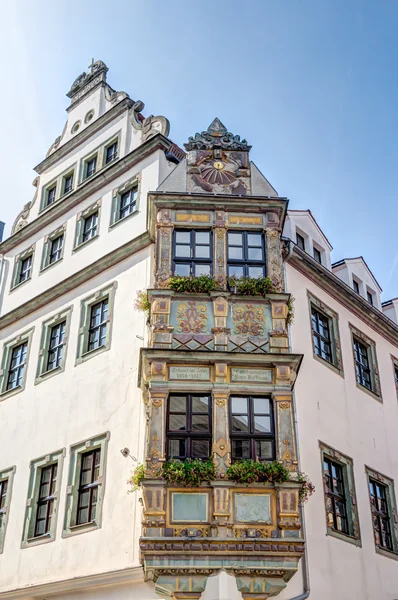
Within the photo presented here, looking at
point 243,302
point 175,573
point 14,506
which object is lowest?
point 175,573

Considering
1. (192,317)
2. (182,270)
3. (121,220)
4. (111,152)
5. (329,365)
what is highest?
(111,152)

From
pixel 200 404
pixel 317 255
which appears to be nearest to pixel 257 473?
pixel 200 404

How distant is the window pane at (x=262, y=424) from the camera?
53.7 feet

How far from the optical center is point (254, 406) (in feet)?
54.6

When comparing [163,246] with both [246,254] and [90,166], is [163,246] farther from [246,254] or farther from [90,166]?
[90,166]

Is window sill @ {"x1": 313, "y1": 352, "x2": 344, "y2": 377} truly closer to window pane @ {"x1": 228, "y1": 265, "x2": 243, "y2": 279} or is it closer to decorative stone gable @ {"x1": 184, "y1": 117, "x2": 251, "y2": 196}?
window pane @ {"x1": 228, "y1": 265, "x2": 243, "y2": 279}

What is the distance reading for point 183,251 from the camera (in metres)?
18.5

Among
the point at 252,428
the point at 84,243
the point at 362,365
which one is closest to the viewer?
the point at 252,428

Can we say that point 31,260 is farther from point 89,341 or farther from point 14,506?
point 14,506

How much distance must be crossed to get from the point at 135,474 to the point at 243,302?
4.57 metres

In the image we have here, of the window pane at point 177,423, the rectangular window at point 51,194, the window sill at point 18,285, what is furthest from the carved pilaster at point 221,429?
the rectangular window at point 51,194

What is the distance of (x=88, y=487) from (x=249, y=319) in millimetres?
5550

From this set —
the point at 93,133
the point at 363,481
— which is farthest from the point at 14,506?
the point at 93,133

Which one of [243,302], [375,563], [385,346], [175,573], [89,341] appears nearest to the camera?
[175,573]
